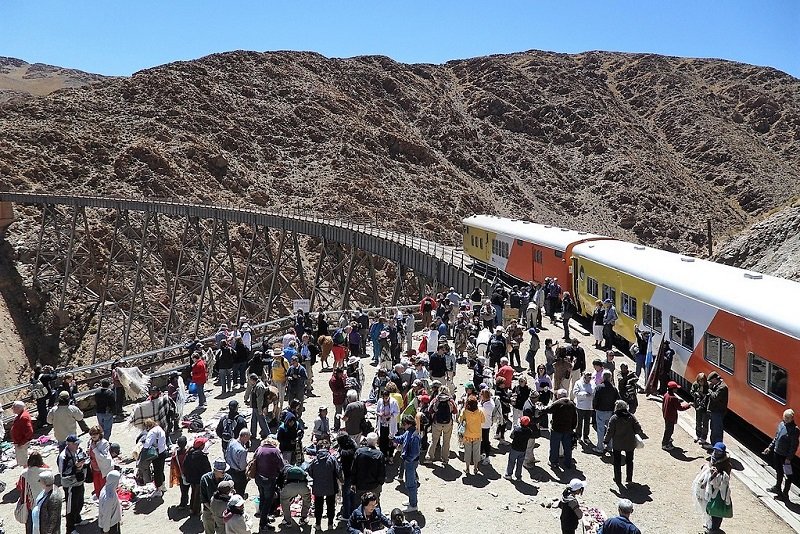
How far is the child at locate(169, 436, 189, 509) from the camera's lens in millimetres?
8055

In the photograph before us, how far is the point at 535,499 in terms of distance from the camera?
862 cm

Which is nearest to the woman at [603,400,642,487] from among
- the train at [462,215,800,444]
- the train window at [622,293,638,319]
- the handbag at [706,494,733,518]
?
the handbag at [706,494,733,518]

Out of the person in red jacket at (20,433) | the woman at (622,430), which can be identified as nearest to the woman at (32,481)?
the person in red jacket at (20,433)

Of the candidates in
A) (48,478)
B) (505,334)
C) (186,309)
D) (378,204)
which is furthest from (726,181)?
(48,478)

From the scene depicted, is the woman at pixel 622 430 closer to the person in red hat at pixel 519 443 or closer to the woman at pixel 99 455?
the person in red hat at pixel 519 443

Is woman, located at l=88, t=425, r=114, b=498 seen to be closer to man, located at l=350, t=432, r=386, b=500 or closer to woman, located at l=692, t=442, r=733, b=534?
man, located at l=350, t=432, r=386, b=500

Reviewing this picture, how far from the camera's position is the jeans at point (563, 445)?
9289 mm

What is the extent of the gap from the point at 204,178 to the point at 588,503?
158ft

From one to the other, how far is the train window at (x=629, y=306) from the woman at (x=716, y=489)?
7.44 m

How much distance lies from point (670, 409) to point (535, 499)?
2622 millimetres

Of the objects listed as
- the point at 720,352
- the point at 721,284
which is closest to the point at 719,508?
the point at 720,352

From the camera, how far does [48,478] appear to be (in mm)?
6742

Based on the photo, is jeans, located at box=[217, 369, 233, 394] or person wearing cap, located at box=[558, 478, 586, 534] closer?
person wearing cap, located at box=[558, 478, 586, 534]

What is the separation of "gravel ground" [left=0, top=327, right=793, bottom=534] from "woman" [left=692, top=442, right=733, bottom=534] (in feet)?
1.44
